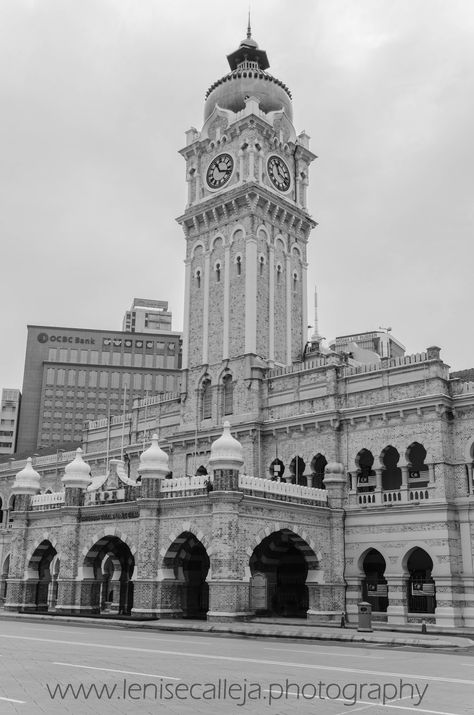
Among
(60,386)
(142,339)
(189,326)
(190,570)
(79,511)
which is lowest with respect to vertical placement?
(190,570)

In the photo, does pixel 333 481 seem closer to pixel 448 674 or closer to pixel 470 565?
pixel 470 565

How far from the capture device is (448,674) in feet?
53.8

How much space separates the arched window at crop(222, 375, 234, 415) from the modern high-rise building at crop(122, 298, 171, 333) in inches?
4123

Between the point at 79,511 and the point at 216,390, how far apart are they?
1226 cm

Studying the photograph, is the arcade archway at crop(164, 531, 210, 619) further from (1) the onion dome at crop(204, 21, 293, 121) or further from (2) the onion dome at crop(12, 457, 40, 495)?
(1) the onion dome at crop(204, 21, 293, 121)

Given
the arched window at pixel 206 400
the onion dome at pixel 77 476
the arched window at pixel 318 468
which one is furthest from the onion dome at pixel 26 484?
the arched window at pixel 318 468

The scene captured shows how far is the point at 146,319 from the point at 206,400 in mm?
108825

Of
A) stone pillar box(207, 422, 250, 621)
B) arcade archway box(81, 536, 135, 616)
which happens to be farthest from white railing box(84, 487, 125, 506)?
stone pillar box(207, 422, 250, 621)

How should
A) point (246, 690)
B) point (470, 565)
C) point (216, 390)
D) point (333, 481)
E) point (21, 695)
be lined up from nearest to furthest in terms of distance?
1. point (21, 695)
2. point (246, 690)
3. point (470, 565)
4. point (333, 481)
5. point (216, 390)

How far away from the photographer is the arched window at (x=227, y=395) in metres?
48.3

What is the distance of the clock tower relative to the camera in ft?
160

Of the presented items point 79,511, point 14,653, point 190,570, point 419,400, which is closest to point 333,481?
point 419,400

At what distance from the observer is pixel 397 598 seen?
37.6 meters

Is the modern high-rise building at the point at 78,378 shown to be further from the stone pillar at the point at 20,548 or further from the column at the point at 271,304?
the stone pillar at the point at 20,548
